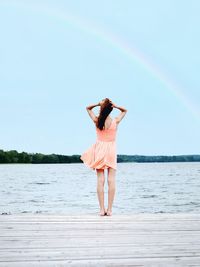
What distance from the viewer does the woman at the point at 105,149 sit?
7.64 m

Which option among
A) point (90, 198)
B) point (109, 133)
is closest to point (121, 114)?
point (109, 133)

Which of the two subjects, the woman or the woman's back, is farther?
the woman's back

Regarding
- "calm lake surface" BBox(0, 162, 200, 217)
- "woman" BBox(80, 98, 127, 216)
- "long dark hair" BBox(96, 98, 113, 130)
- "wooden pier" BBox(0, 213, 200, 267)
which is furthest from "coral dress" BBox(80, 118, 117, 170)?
"calm lake surface" BBox(0, 162, 200, 217)

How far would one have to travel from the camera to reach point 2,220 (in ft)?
22.7

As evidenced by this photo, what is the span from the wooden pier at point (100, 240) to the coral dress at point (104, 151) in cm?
85

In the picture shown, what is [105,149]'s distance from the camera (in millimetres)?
7805

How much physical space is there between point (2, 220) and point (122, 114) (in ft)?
8.17

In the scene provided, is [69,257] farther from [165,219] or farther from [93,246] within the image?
[165,219]

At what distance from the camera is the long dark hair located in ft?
24.8

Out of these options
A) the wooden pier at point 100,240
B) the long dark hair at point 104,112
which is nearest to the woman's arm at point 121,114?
the long dark hair at point 104,112

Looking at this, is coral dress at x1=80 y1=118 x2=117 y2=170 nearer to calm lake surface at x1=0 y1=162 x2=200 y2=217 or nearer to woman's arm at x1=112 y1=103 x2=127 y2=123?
woman's arm at x1=112 y1=103 x2=127 y2=123

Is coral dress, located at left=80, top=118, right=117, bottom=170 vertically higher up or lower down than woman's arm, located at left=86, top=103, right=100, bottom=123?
lower down

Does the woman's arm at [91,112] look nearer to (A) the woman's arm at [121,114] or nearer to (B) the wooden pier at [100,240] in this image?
(A) the woman's arm at [121,114]

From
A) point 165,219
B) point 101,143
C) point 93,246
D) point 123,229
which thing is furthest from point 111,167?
point 93,246
